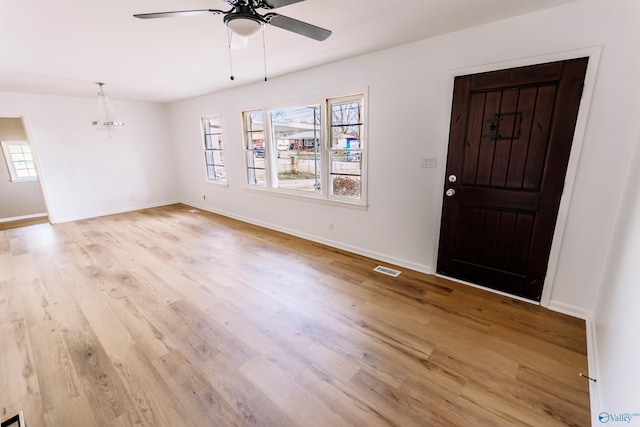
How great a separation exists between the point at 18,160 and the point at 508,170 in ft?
33.3

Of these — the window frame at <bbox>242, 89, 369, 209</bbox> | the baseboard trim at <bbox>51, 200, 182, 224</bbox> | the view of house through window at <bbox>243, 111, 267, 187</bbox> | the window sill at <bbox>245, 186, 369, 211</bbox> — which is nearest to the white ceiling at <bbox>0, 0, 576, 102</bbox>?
the window frame at <bbox>242, 89, 369, 209</bbox>

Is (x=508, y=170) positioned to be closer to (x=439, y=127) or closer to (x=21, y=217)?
(x=439, y=127)

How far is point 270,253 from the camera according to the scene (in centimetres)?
380

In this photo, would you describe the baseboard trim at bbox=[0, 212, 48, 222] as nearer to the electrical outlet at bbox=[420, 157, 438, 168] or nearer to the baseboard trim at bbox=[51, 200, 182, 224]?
the baseboard trim at bbox=[51, 200, 182, 224]

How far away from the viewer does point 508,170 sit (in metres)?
2.49

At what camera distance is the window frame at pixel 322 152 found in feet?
11.2

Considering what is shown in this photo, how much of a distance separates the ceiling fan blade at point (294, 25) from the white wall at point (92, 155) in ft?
19.0

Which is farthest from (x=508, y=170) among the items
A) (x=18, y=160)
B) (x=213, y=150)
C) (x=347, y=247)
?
(x=18, y=160)

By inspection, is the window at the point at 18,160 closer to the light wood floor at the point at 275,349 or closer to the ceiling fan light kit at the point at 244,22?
the light wood floor at the point at 275,349

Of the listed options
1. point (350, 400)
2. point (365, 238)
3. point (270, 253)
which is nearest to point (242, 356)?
point (350, 400)

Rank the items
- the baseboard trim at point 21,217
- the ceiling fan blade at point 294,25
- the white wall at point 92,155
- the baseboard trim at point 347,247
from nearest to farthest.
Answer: the ceiling fan blade at point 294,25
the baseboard trim at point 347,247
the white wall at point 92,155
the baseboard trim at point 21,217

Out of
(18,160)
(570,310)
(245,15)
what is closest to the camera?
(245,15)

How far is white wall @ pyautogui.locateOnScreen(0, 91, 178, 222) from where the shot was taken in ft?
16.8

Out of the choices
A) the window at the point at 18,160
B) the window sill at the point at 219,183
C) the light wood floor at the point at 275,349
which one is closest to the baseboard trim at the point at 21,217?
the window at the point at 18,160
